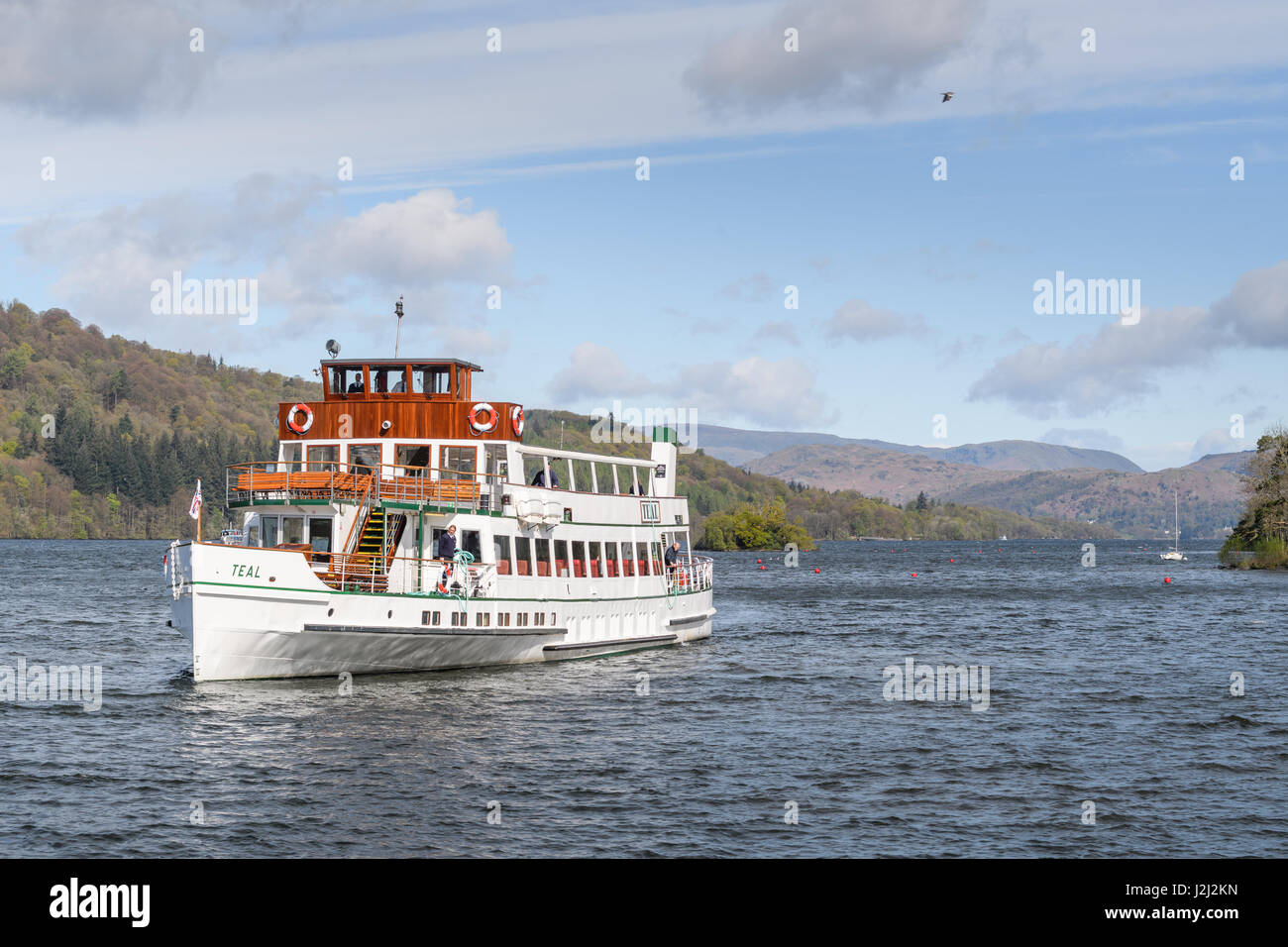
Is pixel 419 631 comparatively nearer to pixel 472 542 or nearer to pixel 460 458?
pixel 472 542

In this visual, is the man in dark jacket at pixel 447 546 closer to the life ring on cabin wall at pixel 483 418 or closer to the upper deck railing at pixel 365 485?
the upper deck railing at pixel 365 485

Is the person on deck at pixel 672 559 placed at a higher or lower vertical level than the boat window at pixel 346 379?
lower

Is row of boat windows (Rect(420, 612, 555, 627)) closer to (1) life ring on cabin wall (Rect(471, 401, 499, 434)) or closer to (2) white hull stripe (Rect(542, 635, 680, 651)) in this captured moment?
(2) white hull stripe (Rect(542, 635, 680, 651))

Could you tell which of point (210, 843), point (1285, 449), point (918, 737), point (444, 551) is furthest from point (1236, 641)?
point (1285, 449)

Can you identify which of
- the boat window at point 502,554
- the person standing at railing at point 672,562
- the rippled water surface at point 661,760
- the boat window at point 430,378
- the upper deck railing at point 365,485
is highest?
the boat window at point 430,378

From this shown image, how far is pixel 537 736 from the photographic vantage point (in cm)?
2802

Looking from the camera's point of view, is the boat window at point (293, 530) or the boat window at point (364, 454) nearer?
the boat window at point (293, 530)

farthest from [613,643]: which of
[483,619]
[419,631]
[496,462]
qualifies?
[419,631]

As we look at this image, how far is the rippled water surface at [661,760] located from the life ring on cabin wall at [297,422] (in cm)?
821

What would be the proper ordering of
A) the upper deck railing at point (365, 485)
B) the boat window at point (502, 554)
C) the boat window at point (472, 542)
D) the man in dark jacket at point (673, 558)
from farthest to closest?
the man in dark jacket at point (673, 558) → the boat window at point (502, 554) → the boat window at point (472, 542) → the upper deck railing at point (365, 485)

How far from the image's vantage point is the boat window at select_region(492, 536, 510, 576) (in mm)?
37750

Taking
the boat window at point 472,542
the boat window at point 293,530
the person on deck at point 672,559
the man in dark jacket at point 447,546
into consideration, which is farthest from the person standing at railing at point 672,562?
the boat window at point 293,530

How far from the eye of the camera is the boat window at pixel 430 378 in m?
39.8
